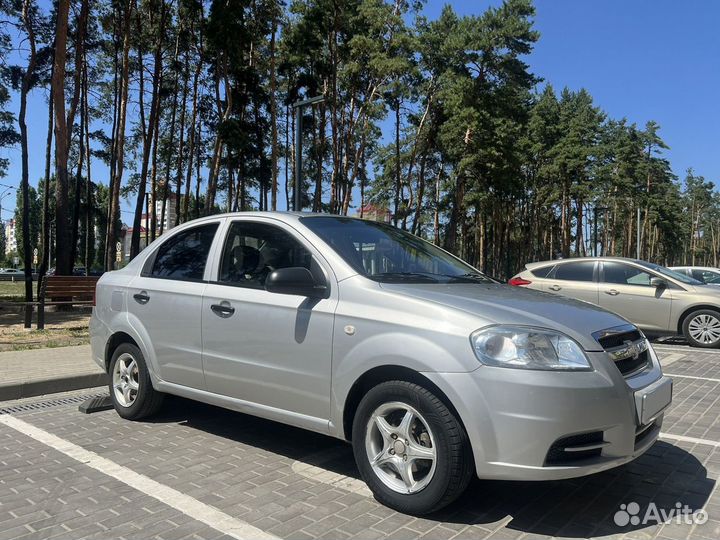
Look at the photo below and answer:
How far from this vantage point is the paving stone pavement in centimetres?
318

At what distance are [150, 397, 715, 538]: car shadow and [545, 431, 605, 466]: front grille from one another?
44 cm

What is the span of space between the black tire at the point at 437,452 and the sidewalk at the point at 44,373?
4751 mm

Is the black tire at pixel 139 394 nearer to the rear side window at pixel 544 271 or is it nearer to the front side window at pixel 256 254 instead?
the front side window at pixel 256 254

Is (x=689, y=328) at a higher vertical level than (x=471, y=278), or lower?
lower

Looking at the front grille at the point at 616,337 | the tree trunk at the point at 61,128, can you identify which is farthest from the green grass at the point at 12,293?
the front grille at the point at 616,337

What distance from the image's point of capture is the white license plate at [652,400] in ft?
10.6

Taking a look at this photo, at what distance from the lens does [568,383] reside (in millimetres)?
2982

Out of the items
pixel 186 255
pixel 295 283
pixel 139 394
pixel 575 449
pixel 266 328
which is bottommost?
pixel 139 394

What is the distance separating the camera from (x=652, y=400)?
11.0 ft

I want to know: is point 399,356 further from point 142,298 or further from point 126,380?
point 126,380

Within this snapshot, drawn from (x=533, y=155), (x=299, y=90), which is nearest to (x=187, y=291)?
(x=299, y=90)

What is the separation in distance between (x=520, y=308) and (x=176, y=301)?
280 centimetres

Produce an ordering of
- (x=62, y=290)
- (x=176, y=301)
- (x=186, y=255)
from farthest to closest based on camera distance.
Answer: (x=62, y=290), (x=186, y=255), (x=176, y=301)

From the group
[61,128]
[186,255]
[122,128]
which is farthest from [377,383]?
[122,128]
